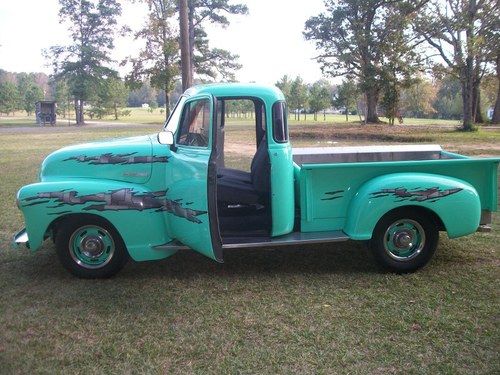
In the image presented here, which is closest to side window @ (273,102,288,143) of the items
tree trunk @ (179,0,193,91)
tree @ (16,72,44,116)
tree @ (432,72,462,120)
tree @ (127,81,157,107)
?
tree trunk @ (179,0,193,91)

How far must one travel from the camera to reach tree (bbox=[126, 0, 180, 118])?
4391 centimetres

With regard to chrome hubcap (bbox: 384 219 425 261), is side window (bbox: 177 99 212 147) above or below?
above

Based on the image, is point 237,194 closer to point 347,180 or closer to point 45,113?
point 347,180

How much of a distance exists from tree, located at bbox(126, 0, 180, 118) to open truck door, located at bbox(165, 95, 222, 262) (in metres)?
38.9

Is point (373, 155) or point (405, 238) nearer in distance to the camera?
point (405, 238)

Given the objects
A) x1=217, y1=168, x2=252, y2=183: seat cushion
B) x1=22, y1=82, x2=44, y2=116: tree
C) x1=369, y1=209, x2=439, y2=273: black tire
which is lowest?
x1=369, y1=209, x2=439, y2=273: black tire

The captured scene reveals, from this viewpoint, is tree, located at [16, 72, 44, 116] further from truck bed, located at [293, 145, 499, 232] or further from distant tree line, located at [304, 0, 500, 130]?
truck bed, located at [293, 145, 499, 232]

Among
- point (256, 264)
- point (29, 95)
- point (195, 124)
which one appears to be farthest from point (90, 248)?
point (29, 95)

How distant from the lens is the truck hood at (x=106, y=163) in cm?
504

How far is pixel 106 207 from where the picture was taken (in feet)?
15.9

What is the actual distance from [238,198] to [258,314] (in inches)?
52.6

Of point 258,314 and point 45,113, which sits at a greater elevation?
point 45,113

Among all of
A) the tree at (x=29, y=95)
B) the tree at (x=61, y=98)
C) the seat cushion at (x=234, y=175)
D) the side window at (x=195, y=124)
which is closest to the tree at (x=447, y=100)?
the tree at (x=61, y=98)

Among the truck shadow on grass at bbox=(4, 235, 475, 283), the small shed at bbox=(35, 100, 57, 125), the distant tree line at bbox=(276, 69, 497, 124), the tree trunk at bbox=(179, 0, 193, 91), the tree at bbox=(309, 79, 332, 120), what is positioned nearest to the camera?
the truck shadow on grass at bbox=(4, 235, 475, 283)
